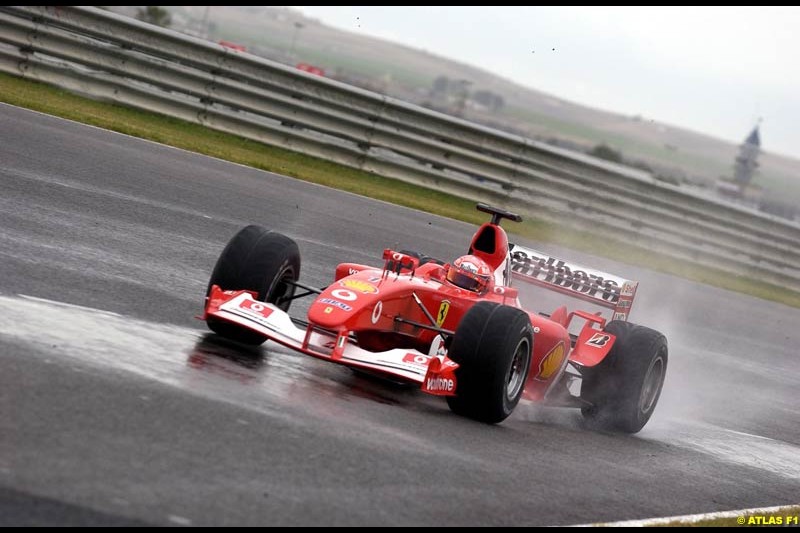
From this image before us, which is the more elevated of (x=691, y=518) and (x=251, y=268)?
(x=251, y=268)

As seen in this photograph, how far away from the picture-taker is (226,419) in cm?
618

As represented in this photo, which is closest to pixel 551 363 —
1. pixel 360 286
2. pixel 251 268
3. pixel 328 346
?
pixel 360 286

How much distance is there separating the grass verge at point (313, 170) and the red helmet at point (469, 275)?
929 centimetres

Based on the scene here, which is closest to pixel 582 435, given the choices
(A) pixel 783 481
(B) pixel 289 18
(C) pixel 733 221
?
(A) pixel 783 481

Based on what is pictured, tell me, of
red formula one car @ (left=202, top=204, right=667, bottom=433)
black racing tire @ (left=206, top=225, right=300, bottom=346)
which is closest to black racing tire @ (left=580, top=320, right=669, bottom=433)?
red formula one car @ (left=202, top=204, right=667, bottom=433)

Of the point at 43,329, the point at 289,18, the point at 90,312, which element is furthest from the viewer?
the point at 289,18

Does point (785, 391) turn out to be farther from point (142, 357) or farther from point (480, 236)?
point (142, 357)

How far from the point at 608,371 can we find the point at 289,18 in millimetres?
113286

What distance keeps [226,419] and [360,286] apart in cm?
241

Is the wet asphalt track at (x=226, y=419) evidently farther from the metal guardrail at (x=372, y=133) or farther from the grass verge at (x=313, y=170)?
the metal guardrail at (x=372, y=133)

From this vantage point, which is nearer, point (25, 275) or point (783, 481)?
point (25, 275)

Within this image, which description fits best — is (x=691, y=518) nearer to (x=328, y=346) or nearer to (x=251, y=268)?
(x=328, y=346)

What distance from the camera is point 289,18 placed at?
120 m

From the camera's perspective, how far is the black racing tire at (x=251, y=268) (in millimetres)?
8367
